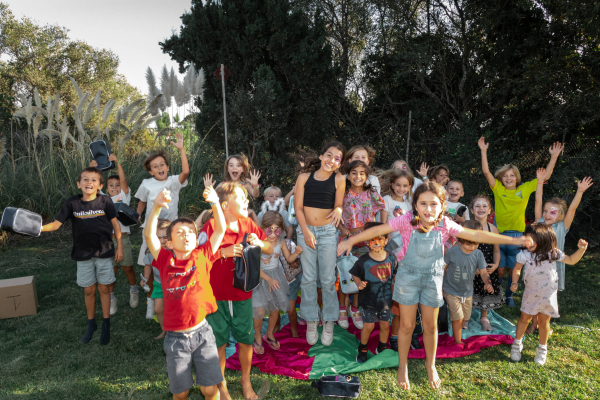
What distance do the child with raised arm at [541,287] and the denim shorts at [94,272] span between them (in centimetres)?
402

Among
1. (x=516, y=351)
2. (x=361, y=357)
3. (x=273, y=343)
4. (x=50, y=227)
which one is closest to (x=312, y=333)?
(x=273, y=343)

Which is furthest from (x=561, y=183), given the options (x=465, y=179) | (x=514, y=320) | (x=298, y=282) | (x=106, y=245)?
(x=106, y=245)

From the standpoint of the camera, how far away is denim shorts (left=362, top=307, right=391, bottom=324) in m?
3.40

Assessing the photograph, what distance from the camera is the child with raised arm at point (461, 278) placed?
3.66 meters

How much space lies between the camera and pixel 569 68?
6.10m

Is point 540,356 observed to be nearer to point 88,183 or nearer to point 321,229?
point 321,229

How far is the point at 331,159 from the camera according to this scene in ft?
11.8

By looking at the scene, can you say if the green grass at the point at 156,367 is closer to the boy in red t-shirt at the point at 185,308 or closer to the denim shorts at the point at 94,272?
the denim shorts at the point at 94,272

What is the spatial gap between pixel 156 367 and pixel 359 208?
247 cm

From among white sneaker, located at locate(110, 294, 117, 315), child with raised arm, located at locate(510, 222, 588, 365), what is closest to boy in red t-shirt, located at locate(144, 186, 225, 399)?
white sneaker, located at locate(110, 294, 117, 315)

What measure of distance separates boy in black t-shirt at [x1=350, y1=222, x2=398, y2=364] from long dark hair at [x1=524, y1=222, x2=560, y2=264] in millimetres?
1349

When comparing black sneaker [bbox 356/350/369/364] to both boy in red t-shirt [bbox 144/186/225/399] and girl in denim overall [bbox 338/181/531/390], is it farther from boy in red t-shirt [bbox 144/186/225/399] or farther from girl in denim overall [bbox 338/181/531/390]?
boy in red t-shirt [bbox 144/186/225/399]

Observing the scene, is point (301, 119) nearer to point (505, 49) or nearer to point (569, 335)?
point (505, 49)

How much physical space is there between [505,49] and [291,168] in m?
4.99
